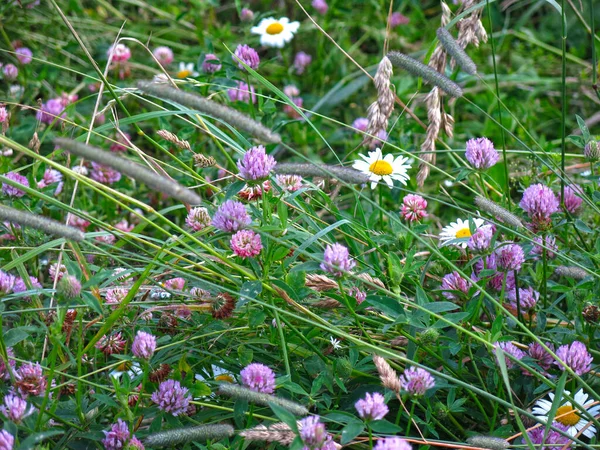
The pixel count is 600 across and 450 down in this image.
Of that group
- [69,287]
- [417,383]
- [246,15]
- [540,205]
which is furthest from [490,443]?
[246,15]

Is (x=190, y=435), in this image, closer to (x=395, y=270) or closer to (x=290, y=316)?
(x=290, y=316)

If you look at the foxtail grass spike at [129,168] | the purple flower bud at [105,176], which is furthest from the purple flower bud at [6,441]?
the purple flower bud at [105,176]

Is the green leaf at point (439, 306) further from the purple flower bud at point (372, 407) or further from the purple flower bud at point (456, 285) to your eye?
the purple flower bud at point (372, 407)

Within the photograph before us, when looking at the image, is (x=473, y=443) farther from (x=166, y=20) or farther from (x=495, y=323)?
(x=166, y=20)

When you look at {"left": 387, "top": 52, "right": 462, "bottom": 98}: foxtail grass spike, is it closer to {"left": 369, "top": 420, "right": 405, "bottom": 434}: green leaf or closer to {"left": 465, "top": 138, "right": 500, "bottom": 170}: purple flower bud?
{"left": 465, "top": 138, "right": 500, "bottom": 170}: purple flower bud

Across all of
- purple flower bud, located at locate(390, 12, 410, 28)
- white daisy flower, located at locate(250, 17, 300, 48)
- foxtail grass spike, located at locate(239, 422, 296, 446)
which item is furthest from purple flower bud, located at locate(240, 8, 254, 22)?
foxtail grass spike, located at locate(239, 422, 296, 446)

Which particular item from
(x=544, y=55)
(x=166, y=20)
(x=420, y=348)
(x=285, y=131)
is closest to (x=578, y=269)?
(x=420, y=348)
